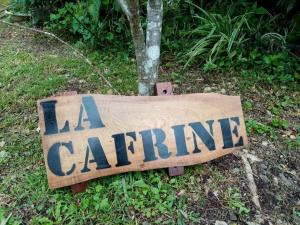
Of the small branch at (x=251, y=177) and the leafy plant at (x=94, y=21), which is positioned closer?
the small branch at (x=251, y=177)

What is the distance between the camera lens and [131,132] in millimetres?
2070

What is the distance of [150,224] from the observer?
6.54ft

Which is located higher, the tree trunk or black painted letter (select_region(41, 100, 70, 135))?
the tree trunk

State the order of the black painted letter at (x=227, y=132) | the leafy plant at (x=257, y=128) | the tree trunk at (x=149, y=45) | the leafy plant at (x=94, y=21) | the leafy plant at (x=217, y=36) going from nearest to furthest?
the black painted letter at (x=227, y=132) → the tree trunk at (x=149, y=45) → the leafy plant at (x=257, y=128) → the leafy plant at (x=217, y=36) → the leafy plant at (x=94, y=21)

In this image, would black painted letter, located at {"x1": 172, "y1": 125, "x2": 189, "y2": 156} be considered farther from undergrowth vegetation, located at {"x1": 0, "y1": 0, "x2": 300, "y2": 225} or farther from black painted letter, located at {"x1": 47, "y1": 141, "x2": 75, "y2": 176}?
black painted letter, located at {"x1": 47, "y1": 141, "x2": 75, "y2": 176}

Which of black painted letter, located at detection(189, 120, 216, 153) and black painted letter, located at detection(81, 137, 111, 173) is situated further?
black painted letter, located at detection(189, 120, 216, 153)

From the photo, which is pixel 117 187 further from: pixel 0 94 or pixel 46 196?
pixel 0 94

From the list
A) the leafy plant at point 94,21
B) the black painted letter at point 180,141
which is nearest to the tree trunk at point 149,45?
the black painted letter at point 180,141

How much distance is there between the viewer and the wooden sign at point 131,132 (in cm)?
199

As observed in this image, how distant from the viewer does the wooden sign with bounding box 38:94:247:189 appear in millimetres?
1987

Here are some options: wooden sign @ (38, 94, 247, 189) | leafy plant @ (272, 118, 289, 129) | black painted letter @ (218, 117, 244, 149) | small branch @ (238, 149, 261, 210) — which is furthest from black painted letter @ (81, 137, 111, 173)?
leafy plant @ (272, 118, 289, 129)

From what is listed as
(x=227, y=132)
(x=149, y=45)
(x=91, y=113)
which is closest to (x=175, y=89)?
(x=149, y=45)

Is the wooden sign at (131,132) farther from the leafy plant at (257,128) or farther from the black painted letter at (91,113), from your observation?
the leafy plant at (257,128)

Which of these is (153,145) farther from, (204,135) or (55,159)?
(55,159)
